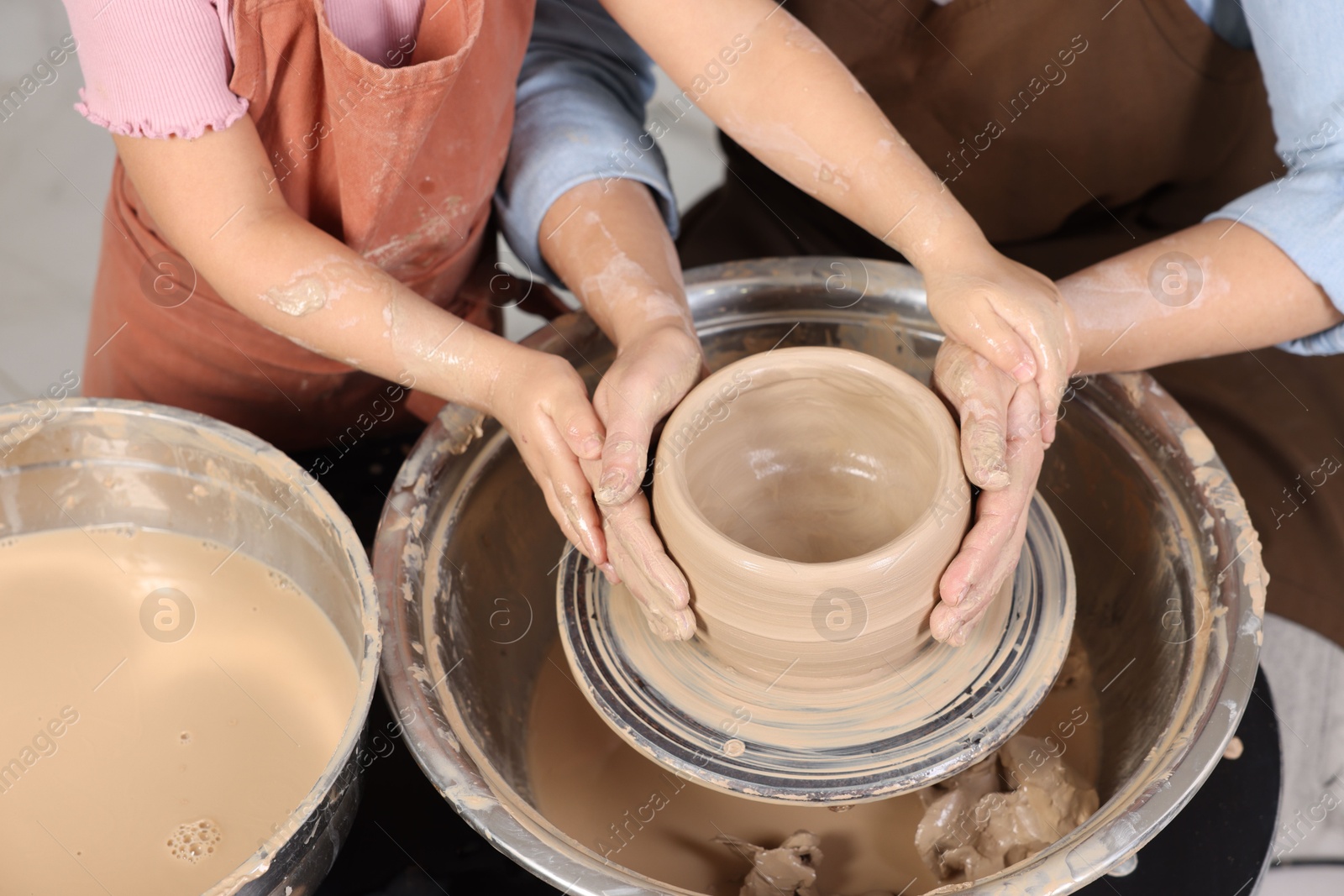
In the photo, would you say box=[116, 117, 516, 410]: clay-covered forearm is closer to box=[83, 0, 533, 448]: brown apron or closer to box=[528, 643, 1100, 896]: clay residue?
box=[83, 0, 533, 448]: brown apron

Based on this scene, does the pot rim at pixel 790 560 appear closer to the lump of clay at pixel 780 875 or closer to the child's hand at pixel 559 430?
the child's hand at pixel 559 430

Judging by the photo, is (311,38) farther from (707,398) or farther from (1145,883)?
(1145,883)

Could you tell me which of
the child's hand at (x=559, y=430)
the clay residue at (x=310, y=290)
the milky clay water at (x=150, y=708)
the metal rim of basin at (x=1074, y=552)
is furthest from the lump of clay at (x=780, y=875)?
the clay residue at (x=310, y=290)

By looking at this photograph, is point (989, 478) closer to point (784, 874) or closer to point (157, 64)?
point (784, 874)

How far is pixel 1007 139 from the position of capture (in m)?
1.72

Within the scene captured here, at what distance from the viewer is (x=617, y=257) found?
1425 millimetres

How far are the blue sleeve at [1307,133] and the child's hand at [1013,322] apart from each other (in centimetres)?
31

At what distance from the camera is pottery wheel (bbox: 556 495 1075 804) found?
1136 mm

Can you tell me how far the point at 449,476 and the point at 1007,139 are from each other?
0.99 metres

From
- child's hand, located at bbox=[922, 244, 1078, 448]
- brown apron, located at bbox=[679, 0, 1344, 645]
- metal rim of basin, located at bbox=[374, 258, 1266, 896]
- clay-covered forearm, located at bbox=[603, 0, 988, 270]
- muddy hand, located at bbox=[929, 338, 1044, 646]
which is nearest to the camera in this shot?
metal rim of basin, located at bbox=[374, 258, 1266, 896]

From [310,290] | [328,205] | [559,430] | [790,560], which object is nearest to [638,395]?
[559,430]

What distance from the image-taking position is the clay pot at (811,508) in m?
1.09

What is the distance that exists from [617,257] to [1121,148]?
0.82 m

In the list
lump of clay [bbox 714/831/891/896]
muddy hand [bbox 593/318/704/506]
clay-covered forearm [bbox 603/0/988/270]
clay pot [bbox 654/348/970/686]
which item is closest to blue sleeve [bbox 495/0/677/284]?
clay-covered forearm [bbox 603/0/988/270]
